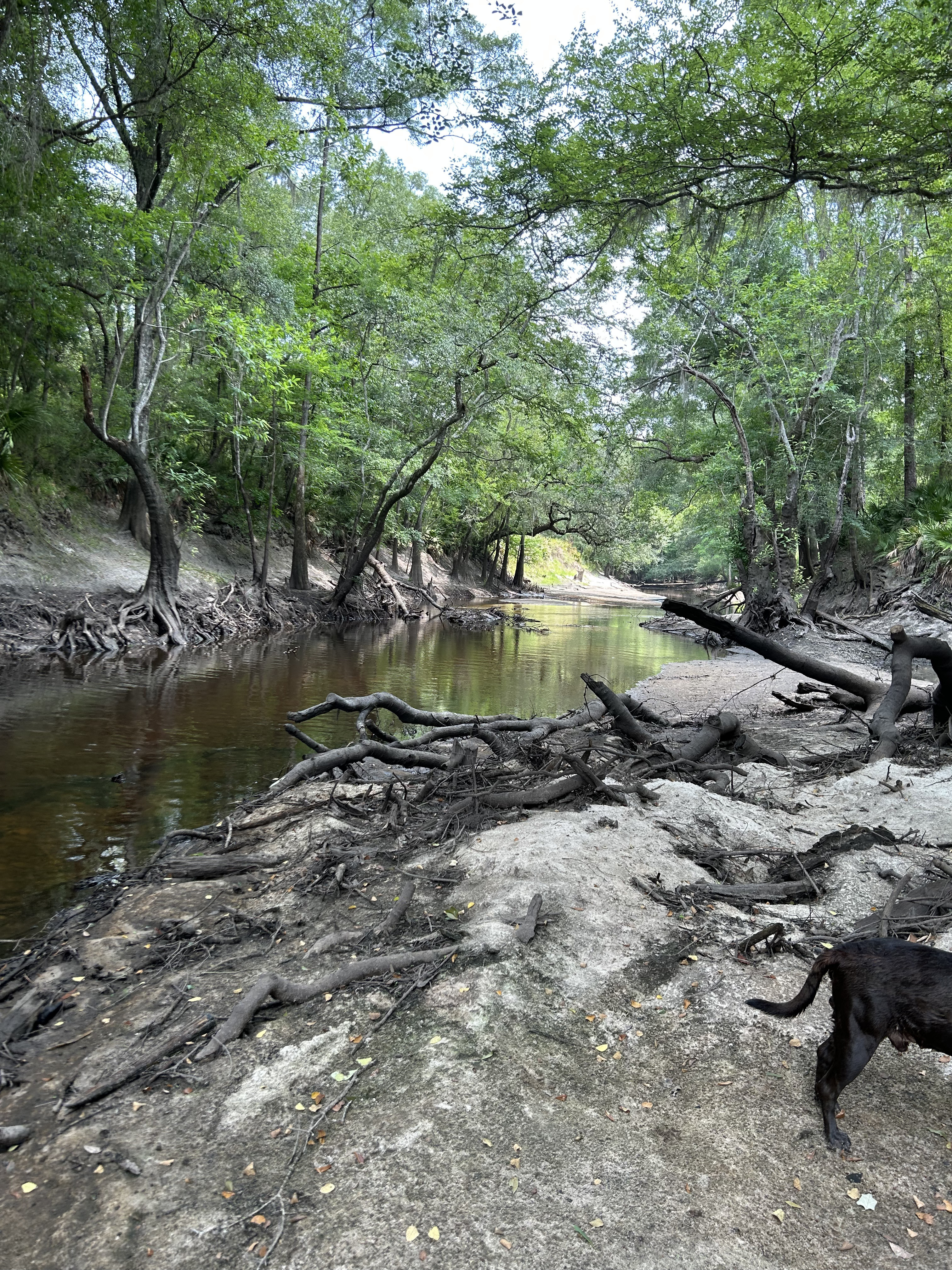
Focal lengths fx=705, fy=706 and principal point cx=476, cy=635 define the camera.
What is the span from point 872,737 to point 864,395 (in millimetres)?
17124

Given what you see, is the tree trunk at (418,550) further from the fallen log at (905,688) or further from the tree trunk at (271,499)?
the fallen log at (905,688)

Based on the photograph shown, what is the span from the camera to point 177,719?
9.72 meters

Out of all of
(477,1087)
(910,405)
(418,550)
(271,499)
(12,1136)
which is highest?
(910,405)

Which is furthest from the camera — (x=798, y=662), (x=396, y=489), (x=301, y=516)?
(x=396, y=489)

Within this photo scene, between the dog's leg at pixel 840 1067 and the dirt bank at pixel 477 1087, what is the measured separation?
5 centimetres

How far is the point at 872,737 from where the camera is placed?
6.54 metres

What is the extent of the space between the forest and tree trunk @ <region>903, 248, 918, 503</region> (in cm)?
15

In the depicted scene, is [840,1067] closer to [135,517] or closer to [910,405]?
[135,517]

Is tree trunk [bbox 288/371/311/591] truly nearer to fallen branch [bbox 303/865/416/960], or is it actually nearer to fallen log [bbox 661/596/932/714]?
fallen log [bbox 661/596/932/714]

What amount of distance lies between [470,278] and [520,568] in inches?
1666

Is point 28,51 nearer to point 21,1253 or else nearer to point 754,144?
point 754,144

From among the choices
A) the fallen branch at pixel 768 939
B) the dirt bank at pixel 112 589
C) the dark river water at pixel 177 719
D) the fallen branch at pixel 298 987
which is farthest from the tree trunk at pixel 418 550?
the fallen branch at pixel 768 939

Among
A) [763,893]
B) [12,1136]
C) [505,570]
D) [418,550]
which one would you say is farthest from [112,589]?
[505,570]

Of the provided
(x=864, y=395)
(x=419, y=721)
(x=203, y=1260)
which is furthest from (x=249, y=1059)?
(x=864, y=395)
